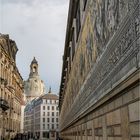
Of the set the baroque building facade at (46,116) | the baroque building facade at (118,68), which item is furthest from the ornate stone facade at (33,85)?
the baroque building facade at (118,68)

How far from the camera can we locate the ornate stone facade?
14385 centimetres

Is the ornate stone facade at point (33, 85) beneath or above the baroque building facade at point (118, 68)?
above

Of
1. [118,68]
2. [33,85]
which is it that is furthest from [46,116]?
[118,68]

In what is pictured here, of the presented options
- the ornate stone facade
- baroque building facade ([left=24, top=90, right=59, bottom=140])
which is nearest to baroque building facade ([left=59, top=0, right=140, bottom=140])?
baroque building facade ([left=24, top=90, right=59, bottom=140])

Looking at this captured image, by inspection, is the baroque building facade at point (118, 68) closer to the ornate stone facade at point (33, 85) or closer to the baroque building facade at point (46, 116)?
the baroque building facade at point (46, 116)

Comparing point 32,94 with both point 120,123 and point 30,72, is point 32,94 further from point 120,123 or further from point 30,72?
point 120,123

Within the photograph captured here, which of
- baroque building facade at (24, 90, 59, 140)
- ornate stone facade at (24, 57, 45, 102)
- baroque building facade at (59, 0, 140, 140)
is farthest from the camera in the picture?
ornate stone facade at (24, 57, 45, 102)

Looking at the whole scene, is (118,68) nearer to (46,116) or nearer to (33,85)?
(46,116)

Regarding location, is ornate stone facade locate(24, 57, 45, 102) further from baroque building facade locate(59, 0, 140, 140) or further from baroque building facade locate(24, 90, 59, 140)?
baroque building facade locate(59, 0, 140, 140)

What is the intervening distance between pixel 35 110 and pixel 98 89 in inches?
5126

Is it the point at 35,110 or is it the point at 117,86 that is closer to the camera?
the point at 117,86

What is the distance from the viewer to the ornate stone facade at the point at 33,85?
472ft

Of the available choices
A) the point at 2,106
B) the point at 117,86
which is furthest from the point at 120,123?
the point at 2,106

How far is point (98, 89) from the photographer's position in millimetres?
8625
